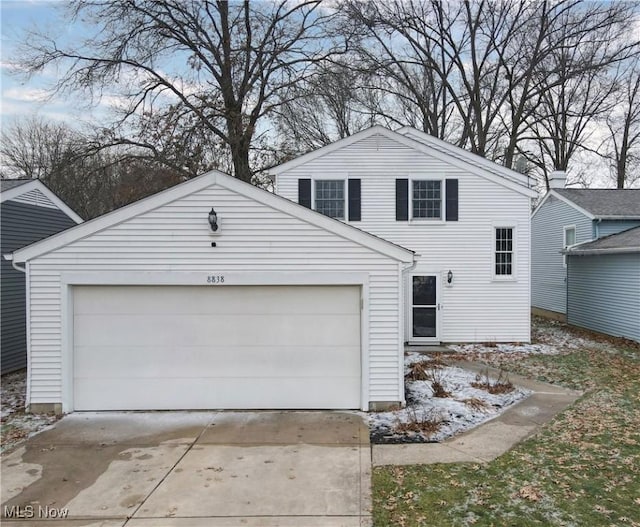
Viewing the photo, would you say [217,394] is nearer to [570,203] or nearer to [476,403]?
[476,403]

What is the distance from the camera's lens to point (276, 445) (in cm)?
569

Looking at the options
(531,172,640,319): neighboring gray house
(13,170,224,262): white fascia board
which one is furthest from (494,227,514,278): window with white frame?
(13,170,224,262): white fascia board

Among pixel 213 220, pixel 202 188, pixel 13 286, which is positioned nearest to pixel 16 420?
pixel 213 220

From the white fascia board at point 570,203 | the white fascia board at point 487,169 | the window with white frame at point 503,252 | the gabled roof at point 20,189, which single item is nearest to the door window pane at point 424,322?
the window with white frame at point 503,252

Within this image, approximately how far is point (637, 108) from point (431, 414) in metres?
29.5

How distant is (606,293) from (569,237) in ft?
13.1

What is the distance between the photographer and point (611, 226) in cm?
1562

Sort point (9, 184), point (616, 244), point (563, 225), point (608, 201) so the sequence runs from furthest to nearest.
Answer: point (563, 225) → point (608, 201) → point (616, 244) → point (9, 184)

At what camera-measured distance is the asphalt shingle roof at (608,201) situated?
51.2ft

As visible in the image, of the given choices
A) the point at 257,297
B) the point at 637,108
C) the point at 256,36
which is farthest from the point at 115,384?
the point at 637,108

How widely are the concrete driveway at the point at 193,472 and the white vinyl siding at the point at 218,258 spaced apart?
997 mm

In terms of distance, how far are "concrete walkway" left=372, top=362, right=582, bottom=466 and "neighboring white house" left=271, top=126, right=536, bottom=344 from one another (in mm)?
4998

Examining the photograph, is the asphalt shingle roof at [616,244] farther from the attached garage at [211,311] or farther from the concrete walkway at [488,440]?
the attached garage at [211,311]

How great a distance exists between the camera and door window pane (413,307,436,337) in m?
12.5
